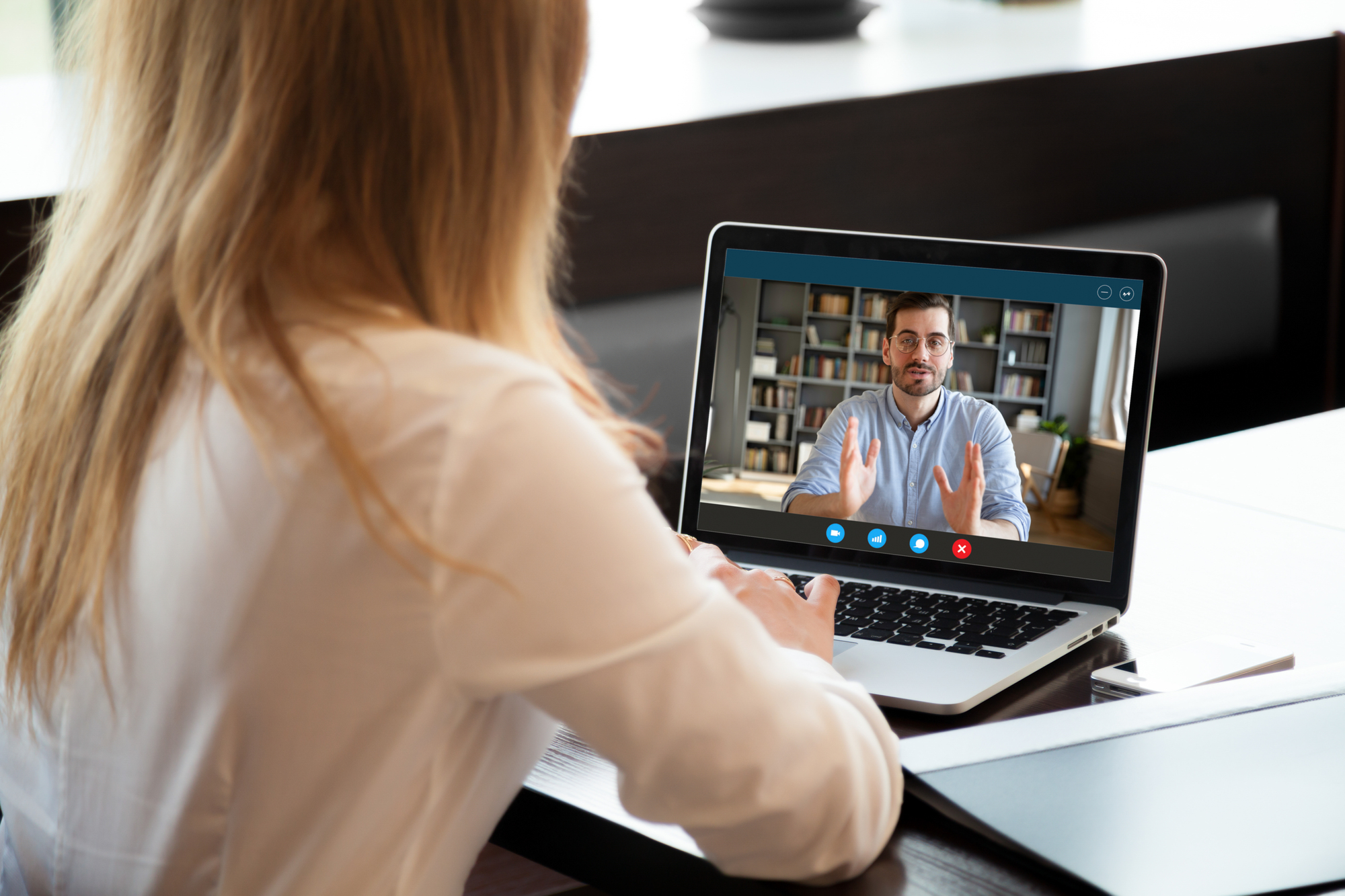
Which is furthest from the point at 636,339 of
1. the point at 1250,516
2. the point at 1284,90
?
the point at 1284,90

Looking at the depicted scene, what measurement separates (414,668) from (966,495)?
0.54 m

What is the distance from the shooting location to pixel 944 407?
0.99m

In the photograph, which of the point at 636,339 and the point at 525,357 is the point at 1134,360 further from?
the point at 636,339

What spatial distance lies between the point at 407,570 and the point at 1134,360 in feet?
2.18

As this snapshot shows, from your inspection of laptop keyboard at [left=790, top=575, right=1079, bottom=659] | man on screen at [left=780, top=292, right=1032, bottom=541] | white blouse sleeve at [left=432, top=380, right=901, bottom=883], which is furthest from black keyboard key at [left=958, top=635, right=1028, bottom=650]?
white blouse sleeve at [left=432, top=380, right=901, bottom=883]

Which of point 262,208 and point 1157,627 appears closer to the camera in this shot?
point 262,208

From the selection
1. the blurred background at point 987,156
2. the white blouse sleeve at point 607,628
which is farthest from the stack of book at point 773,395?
the blurred background at point 987,156

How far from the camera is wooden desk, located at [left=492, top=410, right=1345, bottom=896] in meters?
0.69

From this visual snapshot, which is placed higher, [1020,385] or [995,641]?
[1020,385]

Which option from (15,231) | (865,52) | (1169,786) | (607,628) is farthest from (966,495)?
(865,52)

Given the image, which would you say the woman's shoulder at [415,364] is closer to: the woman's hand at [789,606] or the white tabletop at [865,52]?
the woman's hand at [789,606]

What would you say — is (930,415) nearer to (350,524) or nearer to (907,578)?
(907,578)

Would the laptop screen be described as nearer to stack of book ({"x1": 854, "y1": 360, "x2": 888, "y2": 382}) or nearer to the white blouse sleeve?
stack of book ({"x1": 854, "y1": 360, "x2": 888, "y2": 382})

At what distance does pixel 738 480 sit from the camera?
108 centimetres
